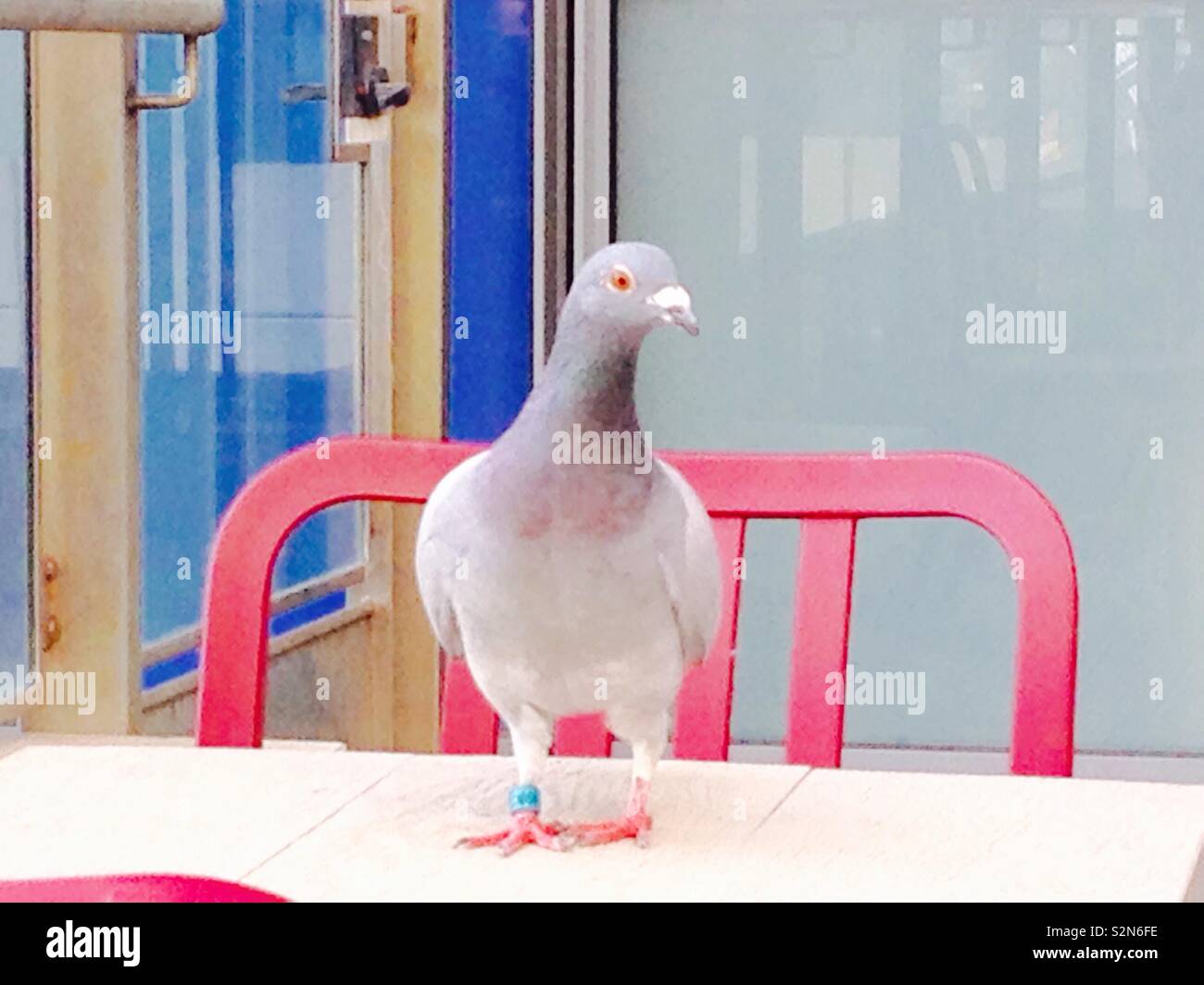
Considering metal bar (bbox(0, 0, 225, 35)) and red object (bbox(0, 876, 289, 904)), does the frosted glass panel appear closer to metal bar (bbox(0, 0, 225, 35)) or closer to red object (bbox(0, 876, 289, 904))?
metal bar (bbox(0, 0, 225, 35))

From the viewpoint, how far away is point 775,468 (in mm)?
1260

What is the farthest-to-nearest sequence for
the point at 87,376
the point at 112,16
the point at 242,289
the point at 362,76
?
1. the point at 362,76
2. the point at 242,289
3. the point at 87,376
4. the point at 112,16

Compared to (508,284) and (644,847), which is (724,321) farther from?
(644,847)

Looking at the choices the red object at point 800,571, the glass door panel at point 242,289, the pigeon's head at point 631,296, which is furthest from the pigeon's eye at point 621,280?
the glass door panel at point 242,289

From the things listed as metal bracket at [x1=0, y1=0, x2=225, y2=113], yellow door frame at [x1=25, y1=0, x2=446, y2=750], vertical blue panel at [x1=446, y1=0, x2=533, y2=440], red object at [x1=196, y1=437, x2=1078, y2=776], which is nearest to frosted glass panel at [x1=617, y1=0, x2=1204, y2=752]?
vertical blue panel at [x1=446, y1=0, x2=533, y2=440]

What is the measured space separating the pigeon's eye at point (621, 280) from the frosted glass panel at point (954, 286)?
2.29m

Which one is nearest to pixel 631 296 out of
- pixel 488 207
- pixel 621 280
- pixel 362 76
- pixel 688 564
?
pixel 621 280

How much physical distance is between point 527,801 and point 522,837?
0.02 meters

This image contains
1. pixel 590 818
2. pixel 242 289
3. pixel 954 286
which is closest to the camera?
pixel 590 818

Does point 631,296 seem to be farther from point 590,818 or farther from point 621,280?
point 590,818

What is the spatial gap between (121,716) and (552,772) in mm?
1300

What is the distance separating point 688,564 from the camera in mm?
833

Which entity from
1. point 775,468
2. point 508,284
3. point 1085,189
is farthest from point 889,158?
point 775,468

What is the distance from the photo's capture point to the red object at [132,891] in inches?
15.0
